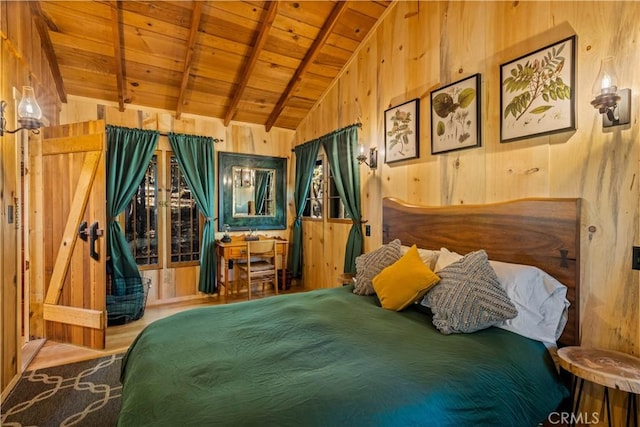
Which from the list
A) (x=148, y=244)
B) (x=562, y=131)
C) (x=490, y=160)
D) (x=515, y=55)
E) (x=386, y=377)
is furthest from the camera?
(x=148, y=244)

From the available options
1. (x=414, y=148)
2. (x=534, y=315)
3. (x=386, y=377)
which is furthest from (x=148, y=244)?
(x=534, y=315)

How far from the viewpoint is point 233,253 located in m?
4.29

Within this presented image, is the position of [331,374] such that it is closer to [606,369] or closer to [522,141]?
[606,369]

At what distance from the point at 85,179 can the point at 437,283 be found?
3.23 metres

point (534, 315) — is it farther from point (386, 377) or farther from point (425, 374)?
point (386, 377)

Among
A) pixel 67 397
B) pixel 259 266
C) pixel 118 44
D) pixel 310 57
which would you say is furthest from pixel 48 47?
pixel 259 266

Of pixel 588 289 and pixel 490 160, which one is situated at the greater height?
pixel 490 160

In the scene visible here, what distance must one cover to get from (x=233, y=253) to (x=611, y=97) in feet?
13.1

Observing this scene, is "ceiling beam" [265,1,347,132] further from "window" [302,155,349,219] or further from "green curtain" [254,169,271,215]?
"window" [302,155,349,219]

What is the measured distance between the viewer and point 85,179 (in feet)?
9.66

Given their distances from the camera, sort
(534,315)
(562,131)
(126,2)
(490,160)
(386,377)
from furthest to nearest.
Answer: (126,2), (490,160), (562,131), (534,315), (386,377)

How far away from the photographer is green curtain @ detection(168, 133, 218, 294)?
13.9 ft

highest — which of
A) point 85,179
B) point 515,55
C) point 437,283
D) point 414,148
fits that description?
point 515,55
